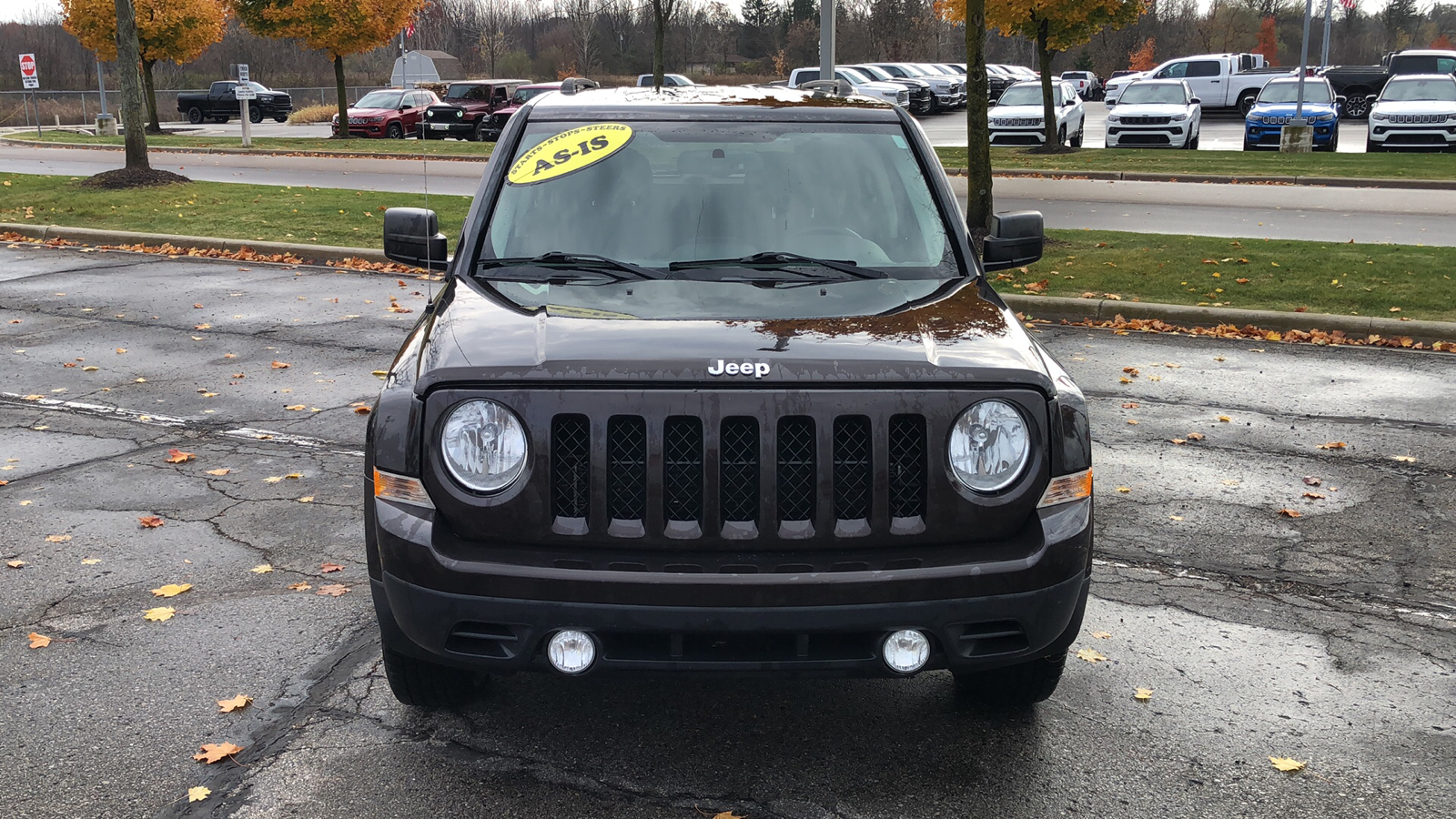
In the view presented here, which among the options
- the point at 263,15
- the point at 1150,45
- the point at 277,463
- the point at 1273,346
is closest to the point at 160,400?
the point at 277,463

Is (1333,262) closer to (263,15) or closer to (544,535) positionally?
(544,535)

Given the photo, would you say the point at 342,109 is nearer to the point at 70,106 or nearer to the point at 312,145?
the point at 312,145

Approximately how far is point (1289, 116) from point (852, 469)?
28.5 meters

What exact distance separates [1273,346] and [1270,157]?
664 inches

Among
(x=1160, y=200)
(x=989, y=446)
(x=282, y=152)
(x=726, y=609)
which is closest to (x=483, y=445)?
(x=726, y=609)

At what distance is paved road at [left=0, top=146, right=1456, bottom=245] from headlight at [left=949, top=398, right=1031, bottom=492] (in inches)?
369

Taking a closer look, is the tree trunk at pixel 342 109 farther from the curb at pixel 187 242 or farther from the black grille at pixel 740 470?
the black grille at pixel 740 470

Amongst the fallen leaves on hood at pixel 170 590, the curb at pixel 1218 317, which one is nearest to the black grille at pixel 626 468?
the fallen leaves on hood at pixel 170 590

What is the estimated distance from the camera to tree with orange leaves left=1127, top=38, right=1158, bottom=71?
85.8 metres

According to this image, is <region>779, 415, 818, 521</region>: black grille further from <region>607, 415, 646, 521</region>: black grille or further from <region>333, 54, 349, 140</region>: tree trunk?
<region>333, 54, 349, 140</region>: tree trunk

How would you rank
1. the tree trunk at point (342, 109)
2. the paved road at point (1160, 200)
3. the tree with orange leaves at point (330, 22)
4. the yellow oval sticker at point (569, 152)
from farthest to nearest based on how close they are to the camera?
the tree with orange leaves at point (330, 22) → the tree trunk at point (342, 109) → the paved road at point (1160, 200) → the yellow oval sticker at point (569, 152)

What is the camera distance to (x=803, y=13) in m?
97.0

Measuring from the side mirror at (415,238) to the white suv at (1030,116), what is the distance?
2542 cm

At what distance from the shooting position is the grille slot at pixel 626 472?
3.14 metres
